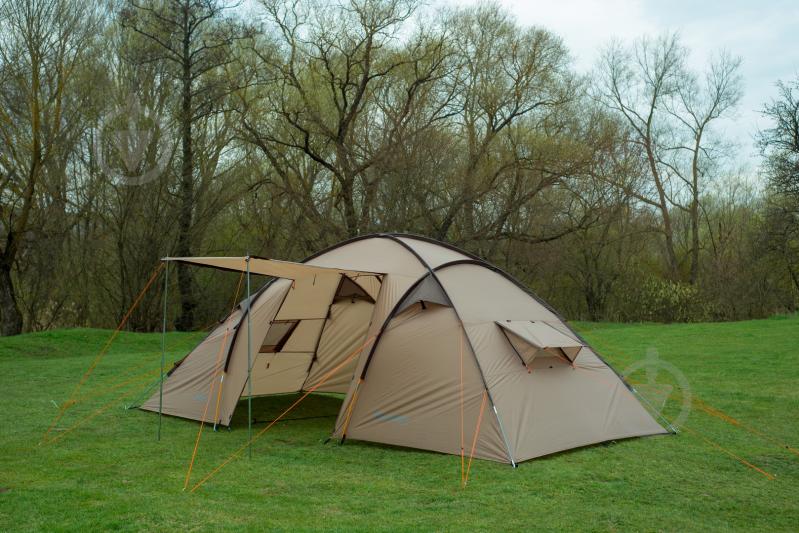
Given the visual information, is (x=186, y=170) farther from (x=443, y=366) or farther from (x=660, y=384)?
(x=443, y=366)

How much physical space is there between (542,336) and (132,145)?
578 inches

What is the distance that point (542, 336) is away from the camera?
6.73m

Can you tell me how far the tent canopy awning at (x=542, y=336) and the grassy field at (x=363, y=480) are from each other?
899mm

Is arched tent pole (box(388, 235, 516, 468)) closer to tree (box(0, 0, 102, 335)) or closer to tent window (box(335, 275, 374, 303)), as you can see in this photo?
tent window (box(335, 275, 374, 303))

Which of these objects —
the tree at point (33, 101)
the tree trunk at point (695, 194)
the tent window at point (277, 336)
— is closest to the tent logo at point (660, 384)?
the tent window at point (277, 336)

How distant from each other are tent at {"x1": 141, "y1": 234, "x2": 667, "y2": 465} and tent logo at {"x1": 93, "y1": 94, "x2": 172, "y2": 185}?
1182cm

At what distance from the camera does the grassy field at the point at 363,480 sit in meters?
4.54

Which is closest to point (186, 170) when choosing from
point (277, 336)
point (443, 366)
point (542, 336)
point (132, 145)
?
point (132, 145)

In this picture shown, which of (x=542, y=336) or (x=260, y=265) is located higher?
(x=260, y=265)

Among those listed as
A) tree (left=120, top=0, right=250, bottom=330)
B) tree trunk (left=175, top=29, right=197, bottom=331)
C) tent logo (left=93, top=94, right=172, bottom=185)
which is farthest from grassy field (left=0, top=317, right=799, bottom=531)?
tree (left=120, top=0, right=250, bottom=330)

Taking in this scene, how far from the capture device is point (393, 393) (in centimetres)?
659

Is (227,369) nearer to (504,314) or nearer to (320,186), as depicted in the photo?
(504,314)

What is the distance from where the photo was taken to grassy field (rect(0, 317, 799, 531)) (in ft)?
14.9

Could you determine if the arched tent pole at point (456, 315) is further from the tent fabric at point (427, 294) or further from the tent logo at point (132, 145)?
the tent logo at point (132, 145)
